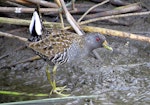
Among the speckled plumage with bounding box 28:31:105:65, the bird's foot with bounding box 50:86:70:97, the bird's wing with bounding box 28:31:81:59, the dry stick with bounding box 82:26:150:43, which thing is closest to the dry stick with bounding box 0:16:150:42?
the dry stick with bounding box 82:26:150:43

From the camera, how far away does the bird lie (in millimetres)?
5617

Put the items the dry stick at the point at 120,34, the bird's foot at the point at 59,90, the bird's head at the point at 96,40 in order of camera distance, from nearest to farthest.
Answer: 1. the bird's foot at the point at 59,90
2. the bird's head at the point at 96,40
3. the dry stick at the point at 120,34

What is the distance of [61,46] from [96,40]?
48 centimetres

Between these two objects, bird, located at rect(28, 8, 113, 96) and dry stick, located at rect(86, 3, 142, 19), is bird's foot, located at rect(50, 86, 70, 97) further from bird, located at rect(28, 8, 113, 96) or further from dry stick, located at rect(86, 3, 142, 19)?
dry stick, located at rect(86, 3, 142, 19)

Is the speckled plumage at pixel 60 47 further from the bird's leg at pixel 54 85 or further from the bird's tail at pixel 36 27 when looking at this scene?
the bird's leg at pixel 54 85

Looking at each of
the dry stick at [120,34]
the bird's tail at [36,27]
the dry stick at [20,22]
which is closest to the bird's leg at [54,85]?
the bird's tail at [36,27]

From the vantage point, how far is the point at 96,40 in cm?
581

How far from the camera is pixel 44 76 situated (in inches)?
244

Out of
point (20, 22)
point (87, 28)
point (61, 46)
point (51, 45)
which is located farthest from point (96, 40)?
point (20, 22)

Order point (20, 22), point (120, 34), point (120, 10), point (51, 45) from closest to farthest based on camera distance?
point (51, 45), point (120, 34), point (20, 22), point (120, 10)

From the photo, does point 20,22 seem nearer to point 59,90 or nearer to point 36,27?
point 36,27

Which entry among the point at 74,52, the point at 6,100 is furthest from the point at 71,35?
the point at 6,100

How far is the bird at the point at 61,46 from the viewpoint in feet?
18.4

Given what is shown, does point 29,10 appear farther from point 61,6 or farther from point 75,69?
point 75,69
